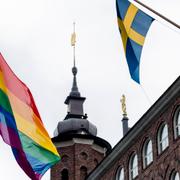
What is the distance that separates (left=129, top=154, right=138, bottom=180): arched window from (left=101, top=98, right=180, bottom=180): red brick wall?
0.34 m

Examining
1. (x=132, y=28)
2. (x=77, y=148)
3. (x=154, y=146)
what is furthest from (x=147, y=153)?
(x=132, y=28)

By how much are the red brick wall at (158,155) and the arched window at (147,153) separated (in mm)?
307

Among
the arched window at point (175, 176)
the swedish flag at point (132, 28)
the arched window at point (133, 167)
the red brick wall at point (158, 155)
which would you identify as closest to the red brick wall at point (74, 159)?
the red brick wall at point (158, 155)

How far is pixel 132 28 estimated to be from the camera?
1097 inches

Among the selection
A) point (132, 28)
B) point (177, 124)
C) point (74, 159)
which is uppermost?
point (74, 159)

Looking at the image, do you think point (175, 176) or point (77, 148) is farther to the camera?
point (77, 148)

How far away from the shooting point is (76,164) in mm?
69312

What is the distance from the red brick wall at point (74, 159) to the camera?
228 ft

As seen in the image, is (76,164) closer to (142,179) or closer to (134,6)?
(142,179)

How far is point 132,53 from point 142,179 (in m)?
22.7

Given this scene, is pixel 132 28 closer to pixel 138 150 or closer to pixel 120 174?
pixel 138 150

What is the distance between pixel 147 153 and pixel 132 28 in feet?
73.3

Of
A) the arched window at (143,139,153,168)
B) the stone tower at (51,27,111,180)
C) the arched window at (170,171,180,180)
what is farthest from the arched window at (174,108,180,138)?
the stone tower at (51,27,111,180)

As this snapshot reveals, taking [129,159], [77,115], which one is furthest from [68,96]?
[129,159]
